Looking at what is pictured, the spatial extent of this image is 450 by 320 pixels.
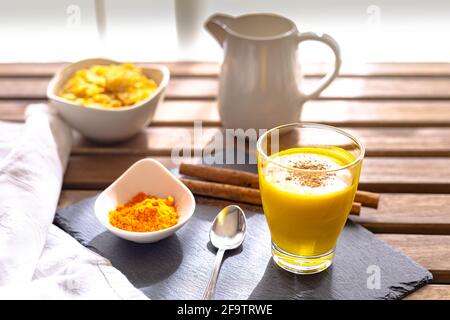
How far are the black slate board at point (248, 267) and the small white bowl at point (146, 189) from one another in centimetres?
4

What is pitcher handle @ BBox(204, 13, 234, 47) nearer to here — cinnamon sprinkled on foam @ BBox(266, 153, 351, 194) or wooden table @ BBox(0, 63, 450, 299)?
wooden table @ BBox(0, 63, 450, 299)

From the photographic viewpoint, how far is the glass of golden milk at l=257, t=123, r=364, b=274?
0.93 m

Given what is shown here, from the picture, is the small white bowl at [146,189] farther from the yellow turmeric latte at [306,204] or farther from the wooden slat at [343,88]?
the wooden slat at [343,88]

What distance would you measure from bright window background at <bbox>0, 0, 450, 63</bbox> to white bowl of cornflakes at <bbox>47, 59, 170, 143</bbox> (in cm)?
75

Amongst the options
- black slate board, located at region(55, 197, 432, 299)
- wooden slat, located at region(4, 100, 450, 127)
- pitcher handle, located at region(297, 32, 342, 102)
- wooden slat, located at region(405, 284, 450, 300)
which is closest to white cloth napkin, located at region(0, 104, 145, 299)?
black slate board, located at region(55, 197, 432, 299)

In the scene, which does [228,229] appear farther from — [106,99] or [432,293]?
[106,99]

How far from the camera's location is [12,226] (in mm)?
991

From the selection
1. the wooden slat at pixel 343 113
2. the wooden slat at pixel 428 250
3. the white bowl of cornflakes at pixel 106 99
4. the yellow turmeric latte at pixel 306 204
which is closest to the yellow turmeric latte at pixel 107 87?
the white bowl of cornflakes at pixel 106 99

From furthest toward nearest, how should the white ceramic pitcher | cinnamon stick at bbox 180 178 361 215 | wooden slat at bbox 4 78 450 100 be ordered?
wooden slat at bbox 4 78 450 100 → the white ceramic pitcher → cinnamon stick at bbox 180 178 361 215

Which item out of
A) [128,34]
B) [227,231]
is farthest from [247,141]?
[128,34]

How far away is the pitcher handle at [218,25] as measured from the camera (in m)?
1.30

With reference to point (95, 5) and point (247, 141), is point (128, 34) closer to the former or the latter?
point (95, 5)

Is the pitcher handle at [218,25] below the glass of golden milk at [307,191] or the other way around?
the other way around
